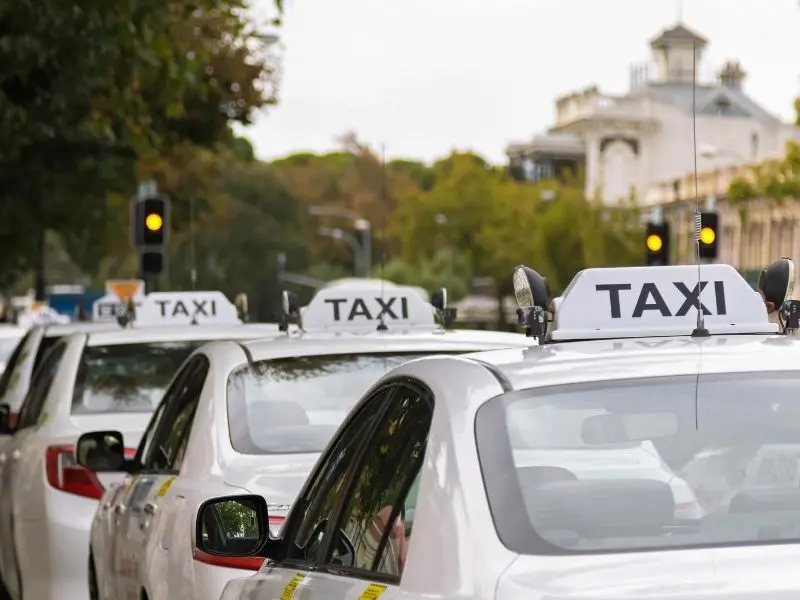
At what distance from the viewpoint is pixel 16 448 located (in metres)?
11.0

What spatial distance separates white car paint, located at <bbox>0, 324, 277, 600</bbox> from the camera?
32.0 feet

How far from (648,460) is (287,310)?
533cm

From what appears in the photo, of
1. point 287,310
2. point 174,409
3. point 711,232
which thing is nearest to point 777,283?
point 174,409

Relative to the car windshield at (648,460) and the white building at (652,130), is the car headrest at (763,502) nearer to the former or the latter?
the car windshield at (648,460)

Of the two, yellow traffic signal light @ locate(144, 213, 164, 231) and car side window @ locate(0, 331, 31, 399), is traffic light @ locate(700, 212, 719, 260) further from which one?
car side window @ locate(0, 331, 31, 399)

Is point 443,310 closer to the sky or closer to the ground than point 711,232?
closer to the ground

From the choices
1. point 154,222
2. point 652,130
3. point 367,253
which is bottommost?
point 154,222

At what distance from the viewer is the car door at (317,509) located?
494cm

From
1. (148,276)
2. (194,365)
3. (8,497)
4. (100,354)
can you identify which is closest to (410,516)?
(194,365)

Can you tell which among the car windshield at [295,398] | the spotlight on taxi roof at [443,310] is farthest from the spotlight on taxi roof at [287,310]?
the car windshield at [295,398]

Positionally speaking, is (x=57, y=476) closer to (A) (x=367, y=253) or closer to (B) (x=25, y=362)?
(B) (x=25, y=362)

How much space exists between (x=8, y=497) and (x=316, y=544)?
20.9ft

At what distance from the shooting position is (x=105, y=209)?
29.9 meters

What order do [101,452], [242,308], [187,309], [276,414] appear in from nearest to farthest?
1. [276,414]
2. [101,452]
3. [187,309]
4. [242,308]
